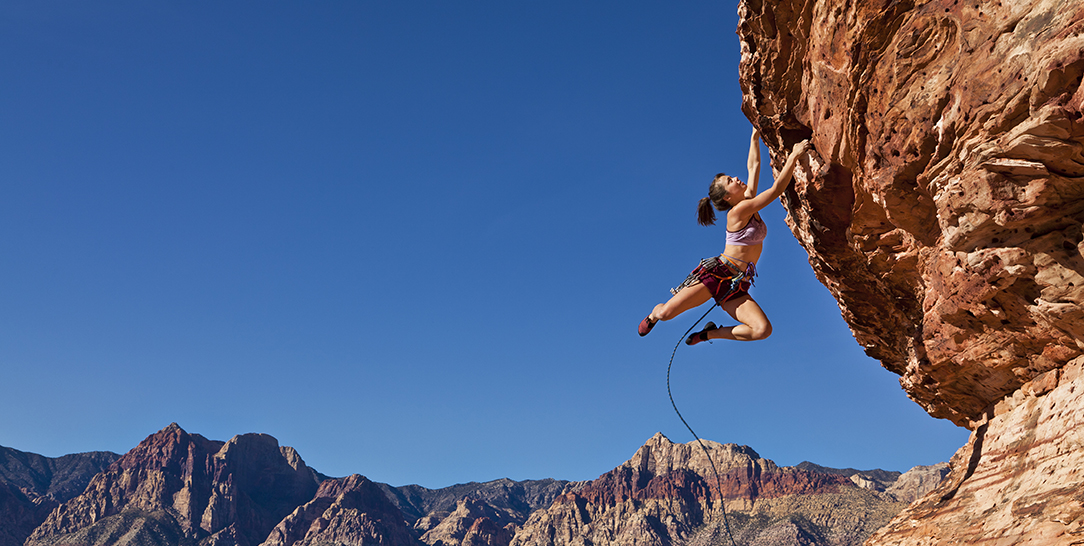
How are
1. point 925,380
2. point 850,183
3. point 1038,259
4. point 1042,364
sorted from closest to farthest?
point 1038,259, point 1042,364, point 850,183, point 925,380

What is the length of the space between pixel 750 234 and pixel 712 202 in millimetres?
707

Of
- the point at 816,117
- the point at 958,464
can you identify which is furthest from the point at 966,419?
the point at 816,117

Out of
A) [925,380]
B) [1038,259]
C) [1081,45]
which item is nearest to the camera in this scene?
[1081,45]

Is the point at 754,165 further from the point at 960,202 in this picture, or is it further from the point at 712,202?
the point at 960,202

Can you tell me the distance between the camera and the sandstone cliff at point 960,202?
309 inches

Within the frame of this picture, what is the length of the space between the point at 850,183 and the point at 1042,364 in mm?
3448

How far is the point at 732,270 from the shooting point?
34.3ft

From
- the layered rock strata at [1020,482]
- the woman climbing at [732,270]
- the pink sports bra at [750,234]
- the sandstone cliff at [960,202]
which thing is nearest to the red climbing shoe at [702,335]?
the woman climbing at [732,270]

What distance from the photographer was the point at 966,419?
13.2 m

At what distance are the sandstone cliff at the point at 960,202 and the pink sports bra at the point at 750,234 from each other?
1344mm

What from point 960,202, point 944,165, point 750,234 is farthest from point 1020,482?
point 750,234

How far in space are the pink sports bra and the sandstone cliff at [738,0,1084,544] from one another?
1344 millimetres

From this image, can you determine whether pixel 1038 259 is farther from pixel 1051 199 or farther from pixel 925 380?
pixel 925 380

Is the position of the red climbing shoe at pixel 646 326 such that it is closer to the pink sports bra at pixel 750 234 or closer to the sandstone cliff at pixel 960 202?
the pink sports bra at pixel 750 234
